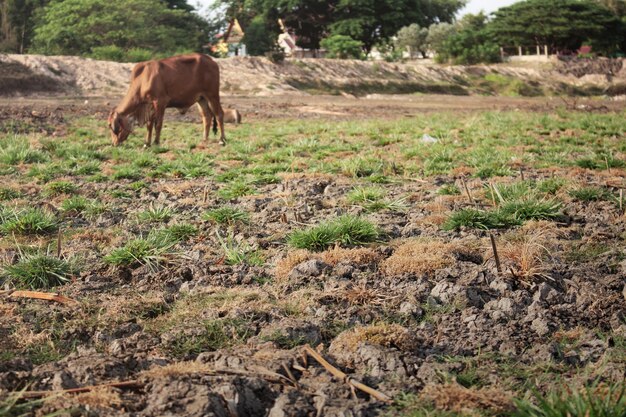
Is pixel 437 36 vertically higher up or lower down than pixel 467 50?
higher up

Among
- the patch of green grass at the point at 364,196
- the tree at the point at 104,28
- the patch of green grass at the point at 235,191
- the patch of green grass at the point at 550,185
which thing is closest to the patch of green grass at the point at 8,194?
the patch of green grass at the point at 235,191

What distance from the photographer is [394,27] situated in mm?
57750

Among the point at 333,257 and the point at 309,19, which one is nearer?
the point at 333,257

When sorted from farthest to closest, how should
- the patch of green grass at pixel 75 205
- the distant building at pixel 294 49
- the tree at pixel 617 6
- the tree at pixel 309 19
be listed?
1. the tree at pixel 617 6
2. the distant building at pixel 294 49
3. the tree at pixel 309 19
4. the patch of green grass at pixel 75 205

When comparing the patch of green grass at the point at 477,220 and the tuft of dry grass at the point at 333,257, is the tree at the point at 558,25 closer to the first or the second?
the patch of green grass at the point at 477,220

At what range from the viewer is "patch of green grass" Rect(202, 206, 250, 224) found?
6294 millimetres

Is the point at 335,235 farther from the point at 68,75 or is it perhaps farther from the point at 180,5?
the point at 180,5

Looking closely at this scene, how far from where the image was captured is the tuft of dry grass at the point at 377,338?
359cm

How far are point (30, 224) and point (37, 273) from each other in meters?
1.47

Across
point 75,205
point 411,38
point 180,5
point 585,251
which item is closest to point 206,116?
point 75,205

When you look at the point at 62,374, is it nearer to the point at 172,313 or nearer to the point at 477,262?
the point at 172,313

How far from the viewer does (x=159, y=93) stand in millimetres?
13391

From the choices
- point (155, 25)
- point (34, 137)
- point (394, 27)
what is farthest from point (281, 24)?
point (34, 137)

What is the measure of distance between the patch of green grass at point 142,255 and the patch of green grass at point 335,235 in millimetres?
980
